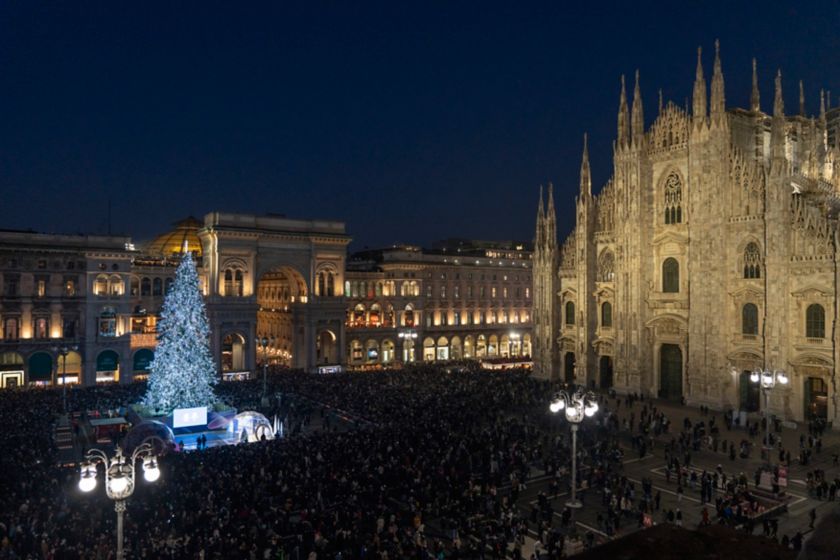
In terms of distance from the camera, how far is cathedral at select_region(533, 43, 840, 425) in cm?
3816

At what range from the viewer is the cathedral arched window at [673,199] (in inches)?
1829

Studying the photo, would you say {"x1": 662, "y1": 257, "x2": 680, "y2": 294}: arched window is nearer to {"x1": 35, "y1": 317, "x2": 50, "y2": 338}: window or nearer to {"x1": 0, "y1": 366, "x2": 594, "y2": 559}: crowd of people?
{"x1": 0, "y1": 366, "x2": 594, "y2": 559}: crowd of people

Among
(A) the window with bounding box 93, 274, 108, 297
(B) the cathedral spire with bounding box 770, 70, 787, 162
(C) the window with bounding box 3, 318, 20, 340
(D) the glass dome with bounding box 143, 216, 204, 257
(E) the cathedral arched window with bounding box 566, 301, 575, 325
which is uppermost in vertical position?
(B) the cathedral spire with bounding box 770, 70, 787, 162

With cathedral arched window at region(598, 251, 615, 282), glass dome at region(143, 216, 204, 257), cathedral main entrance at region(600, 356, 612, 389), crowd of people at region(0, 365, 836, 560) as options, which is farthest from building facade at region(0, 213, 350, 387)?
cathedral arched window at region(598, 251, 615, 282)

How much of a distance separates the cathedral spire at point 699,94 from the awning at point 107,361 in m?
52.3

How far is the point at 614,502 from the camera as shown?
77.5 feet

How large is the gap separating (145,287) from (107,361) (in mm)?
8500

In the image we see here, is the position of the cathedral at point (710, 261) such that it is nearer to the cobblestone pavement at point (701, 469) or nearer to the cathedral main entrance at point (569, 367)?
the cathedral main entrance at point (569, 367)

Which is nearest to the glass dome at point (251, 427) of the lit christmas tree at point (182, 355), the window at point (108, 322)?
the lit christmas tree at point (182, 355)

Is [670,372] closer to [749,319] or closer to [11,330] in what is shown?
[749,319]

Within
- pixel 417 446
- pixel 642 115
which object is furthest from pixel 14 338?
pixel 642 115

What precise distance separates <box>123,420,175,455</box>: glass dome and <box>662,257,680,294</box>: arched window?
3590 centimetres

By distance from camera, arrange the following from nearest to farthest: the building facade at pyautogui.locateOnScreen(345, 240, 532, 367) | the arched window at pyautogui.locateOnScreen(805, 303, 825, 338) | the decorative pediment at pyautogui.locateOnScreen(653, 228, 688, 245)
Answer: the arched window at pyautogui.locateOnScreen(805, 303, 825, 338) → the decorative pediment at pyautogui.locateOnScreen(653, 228, 688, 245) → the building facade at pyautogui.locateOnScreen(345, 240, 532, 367)

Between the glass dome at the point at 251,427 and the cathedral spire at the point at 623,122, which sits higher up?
the cathedral spire at the point at 623,122
